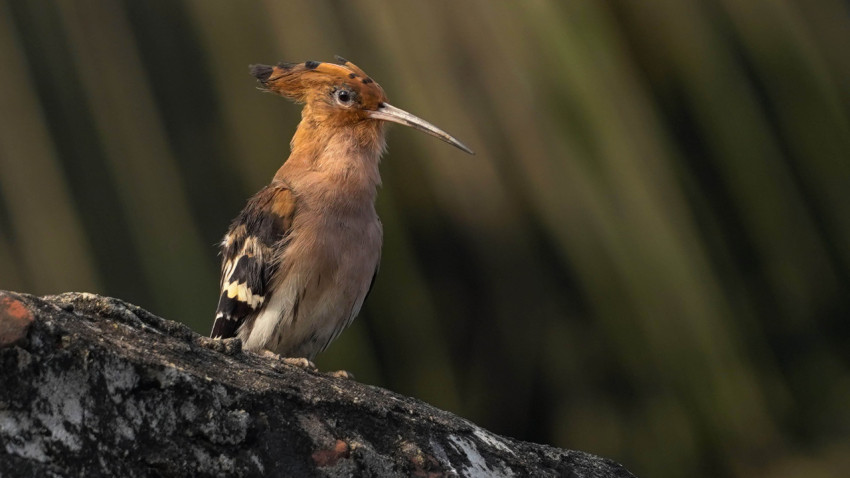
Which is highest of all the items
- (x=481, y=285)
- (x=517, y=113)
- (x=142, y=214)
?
(x=517, y=113)

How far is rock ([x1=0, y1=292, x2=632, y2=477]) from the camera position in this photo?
101 centimetres

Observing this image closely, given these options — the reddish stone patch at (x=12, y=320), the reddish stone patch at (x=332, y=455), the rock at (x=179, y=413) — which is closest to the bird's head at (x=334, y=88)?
the rock at (x=179, y=413)

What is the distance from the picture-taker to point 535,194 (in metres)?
2.42

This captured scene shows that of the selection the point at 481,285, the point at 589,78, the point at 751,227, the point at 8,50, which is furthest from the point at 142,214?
the point at 751,227

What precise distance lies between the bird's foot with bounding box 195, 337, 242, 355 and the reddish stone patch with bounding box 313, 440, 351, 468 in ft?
0.62

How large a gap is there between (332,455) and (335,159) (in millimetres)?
1440

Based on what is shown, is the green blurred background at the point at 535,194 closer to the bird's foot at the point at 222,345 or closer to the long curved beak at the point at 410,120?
the long curved beak at the point at 410,120

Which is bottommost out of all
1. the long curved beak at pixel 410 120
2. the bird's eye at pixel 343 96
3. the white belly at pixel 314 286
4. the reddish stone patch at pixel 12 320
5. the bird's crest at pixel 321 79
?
the white belly at pixel 314 286

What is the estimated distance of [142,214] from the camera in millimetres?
2615

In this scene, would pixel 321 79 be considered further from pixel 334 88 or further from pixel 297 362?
pixel 297 362

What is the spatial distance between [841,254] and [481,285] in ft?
2.40

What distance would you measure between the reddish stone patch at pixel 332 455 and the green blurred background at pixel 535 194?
115 centimetres

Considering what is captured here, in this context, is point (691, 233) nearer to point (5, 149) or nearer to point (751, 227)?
point (751, 227)

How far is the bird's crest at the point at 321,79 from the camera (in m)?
2.65
